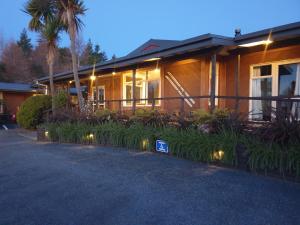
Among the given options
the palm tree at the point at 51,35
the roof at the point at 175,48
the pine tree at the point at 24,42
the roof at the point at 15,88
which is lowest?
the roof at the point at 15,88

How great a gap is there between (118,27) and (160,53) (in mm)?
151632

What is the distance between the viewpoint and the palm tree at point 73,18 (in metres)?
12.7

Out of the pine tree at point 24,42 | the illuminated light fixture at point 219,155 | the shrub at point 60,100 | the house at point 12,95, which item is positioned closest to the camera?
the illuminated light fixture at point 219,155

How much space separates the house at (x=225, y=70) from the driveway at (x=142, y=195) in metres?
1.97

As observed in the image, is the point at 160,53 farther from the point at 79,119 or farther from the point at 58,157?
the point at 58,157

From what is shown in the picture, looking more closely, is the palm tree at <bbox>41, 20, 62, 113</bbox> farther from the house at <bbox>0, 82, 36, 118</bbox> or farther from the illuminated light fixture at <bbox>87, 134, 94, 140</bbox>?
the house at <bbox>0, 82, 36, 118</bbox>

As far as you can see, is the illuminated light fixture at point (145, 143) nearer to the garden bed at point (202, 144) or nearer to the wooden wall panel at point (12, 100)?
the garden bed at point (202, 144)

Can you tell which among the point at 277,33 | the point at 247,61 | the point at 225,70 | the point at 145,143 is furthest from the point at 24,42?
the point at 277,33

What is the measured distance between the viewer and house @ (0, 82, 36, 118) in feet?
74.4

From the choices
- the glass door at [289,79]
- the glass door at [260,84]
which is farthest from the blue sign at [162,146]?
the glass door at [289,79]

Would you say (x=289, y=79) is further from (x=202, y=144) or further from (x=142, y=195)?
(x=142, y=195)

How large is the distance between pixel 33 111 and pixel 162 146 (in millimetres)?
10588

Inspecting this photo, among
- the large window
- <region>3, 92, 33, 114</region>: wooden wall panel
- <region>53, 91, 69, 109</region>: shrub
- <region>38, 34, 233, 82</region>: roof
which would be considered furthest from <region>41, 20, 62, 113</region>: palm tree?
<region>3, 92, 33, 114</region>: wooden wall panel

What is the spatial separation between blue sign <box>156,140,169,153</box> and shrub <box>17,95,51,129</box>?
10267 mm
